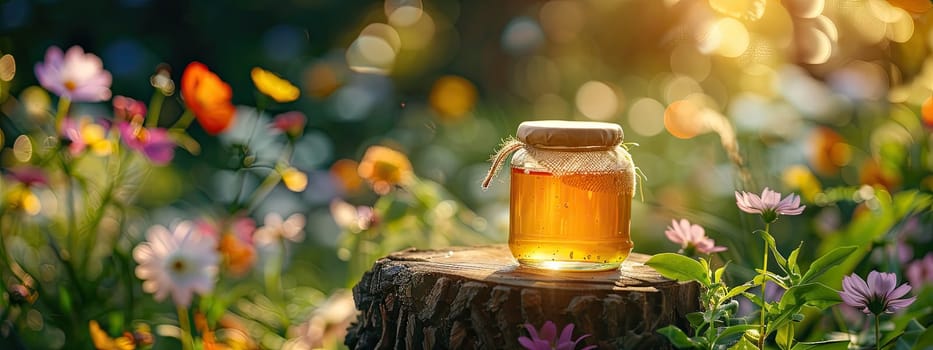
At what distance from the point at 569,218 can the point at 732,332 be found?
0.25m

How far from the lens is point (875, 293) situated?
1260mm

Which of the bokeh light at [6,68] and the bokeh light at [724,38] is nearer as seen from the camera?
the bokeh light at [6,68]

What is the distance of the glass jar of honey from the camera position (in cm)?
136

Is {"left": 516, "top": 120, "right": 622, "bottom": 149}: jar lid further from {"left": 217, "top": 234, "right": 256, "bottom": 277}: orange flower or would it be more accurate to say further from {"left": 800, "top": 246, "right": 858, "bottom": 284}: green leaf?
{"left": 217, "top": 234, "right": 256, "bottom": 277}: orange flower

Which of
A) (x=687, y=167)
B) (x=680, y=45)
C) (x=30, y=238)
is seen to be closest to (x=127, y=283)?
(x=30, y=238)

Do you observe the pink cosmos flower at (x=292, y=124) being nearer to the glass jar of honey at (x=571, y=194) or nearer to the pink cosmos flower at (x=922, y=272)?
the glass jar of honey at (x=571, y=194)

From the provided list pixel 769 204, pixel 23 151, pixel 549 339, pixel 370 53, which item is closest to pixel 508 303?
pixel 549 339

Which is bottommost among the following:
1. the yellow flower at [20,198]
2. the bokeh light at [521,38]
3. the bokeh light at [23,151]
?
the bokeh light at [521,38]

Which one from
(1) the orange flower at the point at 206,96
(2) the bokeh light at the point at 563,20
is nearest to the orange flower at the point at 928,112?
(1) the orange flower at the point at 206,96

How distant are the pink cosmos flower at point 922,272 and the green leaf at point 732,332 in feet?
2.56

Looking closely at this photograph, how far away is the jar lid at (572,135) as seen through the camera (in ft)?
4.42

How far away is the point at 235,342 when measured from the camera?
1.87m

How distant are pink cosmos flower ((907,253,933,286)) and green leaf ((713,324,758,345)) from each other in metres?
0.78

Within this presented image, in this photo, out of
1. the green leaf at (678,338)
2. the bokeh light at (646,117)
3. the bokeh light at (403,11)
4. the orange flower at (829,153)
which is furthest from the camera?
the bokeh light at (403,11)
